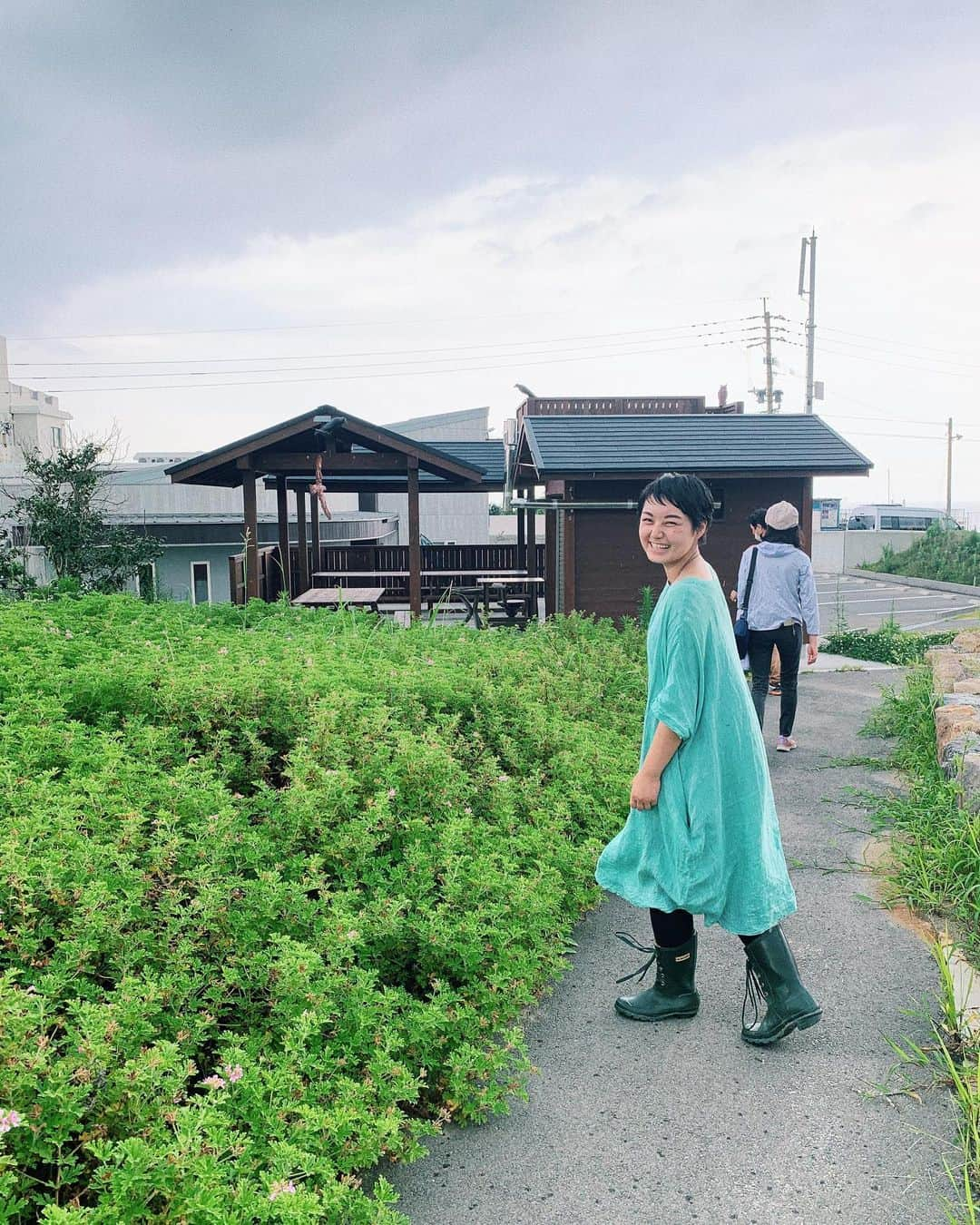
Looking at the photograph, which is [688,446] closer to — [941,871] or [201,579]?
[941,871]

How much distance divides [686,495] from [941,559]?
31.1 metres

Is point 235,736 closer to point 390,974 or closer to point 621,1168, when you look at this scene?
point 390,974

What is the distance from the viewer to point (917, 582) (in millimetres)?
30422

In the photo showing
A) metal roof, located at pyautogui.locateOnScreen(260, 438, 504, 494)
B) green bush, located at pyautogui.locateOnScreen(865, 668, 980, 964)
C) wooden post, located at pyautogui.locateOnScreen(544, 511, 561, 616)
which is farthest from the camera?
metal roof, located at pyautogui.locateOnScreen(260, 438, 504, 494)

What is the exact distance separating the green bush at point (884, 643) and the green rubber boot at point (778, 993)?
10175 mm

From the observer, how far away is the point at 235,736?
178 inches

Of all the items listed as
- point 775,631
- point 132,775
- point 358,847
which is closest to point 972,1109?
point 358,847

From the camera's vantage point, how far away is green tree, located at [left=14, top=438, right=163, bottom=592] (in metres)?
13.0

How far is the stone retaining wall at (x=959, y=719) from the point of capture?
515cm

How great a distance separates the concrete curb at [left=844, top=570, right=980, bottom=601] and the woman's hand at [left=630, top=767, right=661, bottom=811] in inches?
1029

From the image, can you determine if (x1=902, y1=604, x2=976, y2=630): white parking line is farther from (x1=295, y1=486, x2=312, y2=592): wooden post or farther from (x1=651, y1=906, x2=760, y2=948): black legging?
(x1=651, y1=906, x2=760, y2=948): black legging

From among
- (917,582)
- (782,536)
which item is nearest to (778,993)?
(782,536)

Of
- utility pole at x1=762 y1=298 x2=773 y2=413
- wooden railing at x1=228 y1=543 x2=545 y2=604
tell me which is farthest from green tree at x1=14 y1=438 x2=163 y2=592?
utility pole at x1=762 y1=298 x2=773 y2=413

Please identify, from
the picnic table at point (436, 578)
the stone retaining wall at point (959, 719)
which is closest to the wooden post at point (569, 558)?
the picnic table at point (436, 578)
